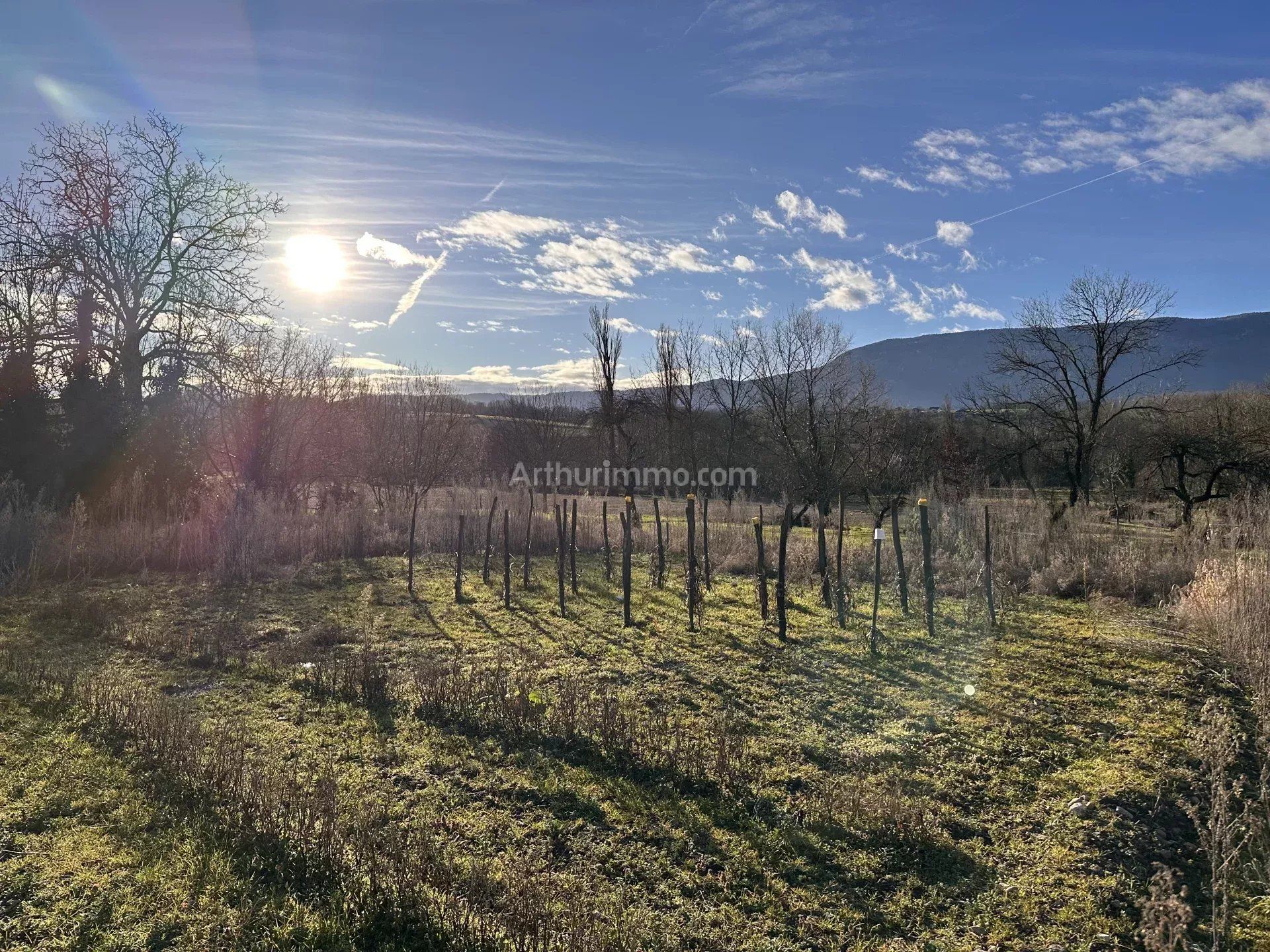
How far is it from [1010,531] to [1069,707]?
759cm

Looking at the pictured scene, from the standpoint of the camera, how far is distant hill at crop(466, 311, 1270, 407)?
128250 mm

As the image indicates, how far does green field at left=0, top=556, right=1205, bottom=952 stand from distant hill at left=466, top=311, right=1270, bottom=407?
107 meters

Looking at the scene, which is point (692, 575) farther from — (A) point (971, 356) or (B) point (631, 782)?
(A) point (971, 356)

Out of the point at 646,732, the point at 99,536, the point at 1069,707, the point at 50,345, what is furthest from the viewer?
the point at 50,345

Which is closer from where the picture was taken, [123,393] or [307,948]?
[307,948]

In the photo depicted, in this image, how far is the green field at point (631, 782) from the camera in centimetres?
325

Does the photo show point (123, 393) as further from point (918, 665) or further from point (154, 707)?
point (918, 665)

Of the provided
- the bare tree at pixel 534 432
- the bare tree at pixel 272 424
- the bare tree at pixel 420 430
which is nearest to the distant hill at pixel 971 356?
the bare tree at pixel 534 432

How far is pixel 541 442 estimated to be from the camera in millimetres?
37688

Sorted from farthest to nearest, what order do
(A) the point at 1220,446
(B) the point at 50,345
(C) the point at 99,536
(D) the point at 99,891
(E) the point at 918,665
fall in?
(A) the point at 1220,446, (B) the point at 50,345, (C) the point at 99,536, (E) the point at 918,665, (D) the point at 99,891

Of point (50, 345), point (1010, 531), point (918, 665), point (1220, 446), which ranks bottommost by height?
point (918, 665)

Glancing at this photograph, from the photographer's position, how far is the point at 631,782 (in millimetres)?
4688

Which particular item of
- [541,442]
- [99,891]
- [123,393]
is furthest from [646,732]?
[541,442]

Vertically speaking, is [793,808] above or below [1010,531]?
below
